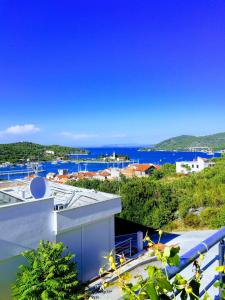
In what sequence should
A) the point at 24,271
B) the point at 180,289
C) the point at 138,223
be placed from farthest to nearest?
the point at 138,223 → the point at 24,271 → the point at 180,289

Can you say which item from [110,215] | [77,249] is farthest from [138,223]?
[77,249]

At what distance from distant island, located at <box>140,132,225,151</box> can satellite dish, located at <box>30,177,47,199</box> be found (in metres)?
125

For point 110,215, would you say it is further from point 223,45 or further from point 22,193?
point 223,45

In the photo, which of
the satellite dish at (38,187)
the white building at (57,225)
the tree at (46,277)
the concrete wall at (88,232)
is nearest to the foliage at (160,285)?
the tree at (46,277)

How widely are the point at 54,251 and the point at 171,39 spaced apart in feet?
48.7

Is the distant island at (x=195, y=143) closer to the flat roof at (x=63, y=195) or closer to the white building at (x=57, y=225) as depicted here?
the flat roof at (x=63, y=195)

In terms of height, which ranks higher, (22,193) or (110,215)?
(22,193)

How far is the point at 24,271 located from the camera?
26.0 feet

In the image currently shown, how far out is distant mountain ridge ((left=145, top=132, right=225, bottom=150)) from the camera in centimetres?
14175

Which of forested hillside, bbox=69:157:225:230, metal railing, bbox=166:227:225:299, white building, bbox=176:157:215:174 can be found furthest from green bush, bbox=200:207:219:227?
white building, bbox=176:157:215:174

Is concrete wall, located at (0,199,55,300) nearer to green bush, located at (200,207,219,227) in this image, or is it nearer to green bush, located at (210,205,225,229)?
green bush, located at (210,205,225,229)

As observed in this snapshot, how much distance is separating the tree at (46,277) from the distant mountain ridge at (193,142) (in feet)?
414

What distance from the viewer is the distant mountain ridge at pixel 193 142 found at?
14175cm

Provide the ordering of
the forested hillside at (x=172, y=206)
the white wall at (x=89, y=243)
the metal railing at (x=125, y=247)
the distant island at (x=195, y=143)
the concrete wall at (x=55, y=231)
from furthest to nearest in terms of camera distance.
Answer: the distant island at (x=195, y=143), the forested hillside at (x=172, y=206), the metal railing at (x=125, y=247), the white wall at (x=89, y=243), the concrete wall at (x=55, y=231)
